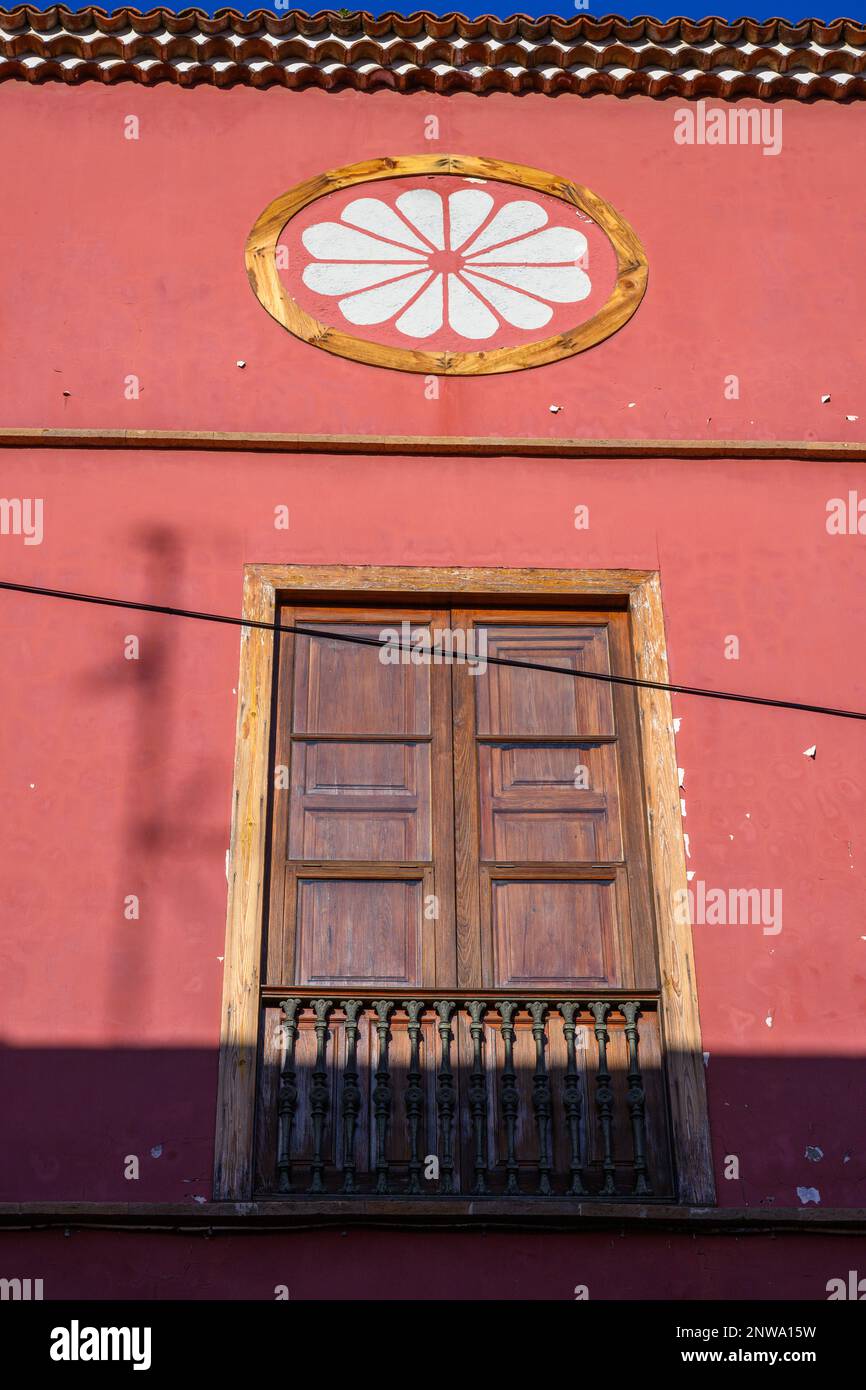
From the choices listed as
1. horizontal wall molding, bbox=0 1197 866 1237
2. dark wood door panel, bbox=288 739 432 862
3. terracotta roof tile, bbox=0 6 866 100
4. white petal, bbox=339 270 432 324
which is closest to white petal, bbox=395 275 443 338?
A: white petal, bbox=339 270 432 324

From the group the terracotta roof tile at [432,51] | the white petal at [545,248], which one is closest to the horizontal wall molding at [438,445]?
the white petal at [545,248]

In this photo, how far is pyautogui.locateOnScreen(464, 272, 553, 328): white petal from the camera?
8.04m

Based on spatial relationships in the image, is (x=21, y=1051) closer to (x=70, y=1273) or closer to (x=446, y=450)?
(x=70, y=1273)

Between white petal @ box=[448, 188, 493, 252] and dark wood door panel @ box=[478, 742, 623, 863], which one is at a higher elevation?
white petal @ box=[448, 188, 493, 252]

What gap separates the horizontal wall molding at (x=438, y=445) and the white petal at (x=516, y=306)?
667 mm

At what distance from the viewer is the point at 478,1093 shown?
245 inches

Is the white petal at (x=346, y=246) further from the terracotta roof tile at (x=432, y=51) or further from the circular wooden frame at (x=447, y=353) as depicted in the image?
the terracotta roof tile at (x=432, y=51)

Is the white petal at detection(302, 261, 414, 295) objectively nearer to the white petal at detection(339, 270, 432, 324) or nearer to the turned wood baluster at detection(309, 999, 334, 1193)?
the white petal at detection(339, 270, 432, 324)

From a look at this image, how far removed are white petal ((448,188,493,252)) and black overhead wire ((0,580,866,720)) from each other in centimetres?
205

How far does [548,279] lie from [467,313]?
41cm

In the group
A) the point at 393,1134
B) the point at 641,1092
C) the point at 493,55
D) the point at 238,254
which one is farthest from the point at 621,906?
the point at 493,55

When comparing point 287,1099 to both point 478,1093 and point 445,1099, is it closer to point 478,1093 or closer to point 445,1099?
point 445,1099

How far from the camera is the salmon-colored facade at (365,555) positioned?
239 inches

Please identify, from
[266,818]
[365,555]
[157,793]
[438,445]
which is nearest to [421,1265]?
[266,818]
